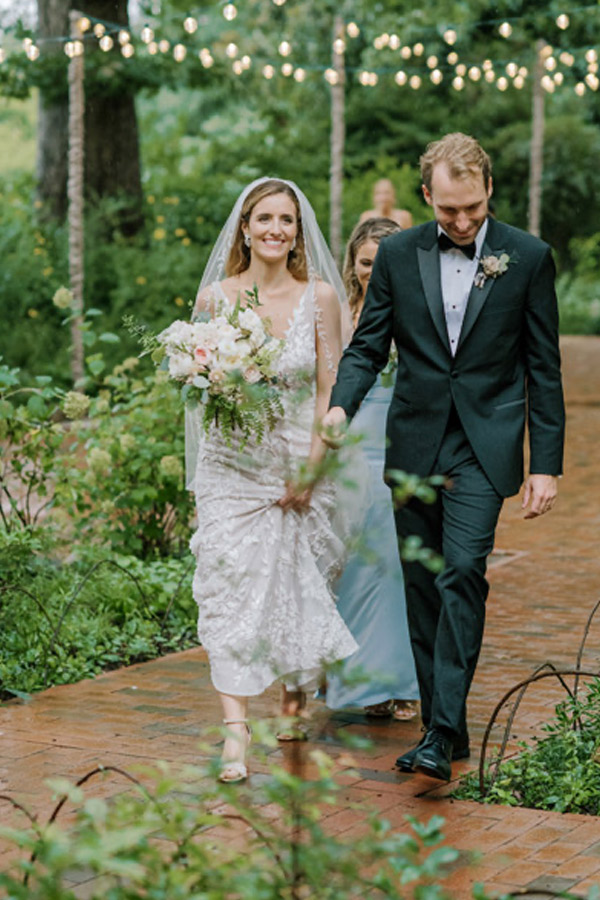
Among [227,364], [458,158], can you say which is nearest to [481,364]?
[458,158]

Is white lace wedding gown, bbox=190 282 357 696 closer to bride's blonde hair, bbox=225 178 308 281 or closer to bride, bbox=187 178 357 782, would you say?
bride, bbox=187 178 357 782

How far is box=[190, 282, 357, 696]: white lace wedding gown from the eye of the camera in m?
5.38

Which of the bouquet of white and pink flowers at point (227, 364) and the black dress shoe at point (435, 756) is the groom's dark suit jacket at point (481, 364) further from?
the black dress shoe at point (435, 756)

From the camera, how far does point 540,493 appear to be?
16.9 ft

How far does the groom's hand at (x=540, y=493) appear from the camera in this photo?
203 inches

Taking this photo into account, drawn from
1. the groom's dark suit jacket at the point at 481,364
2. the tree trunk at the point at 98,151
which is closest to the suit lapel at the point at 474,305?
the groom's dark suit jacket at the point at 481,364

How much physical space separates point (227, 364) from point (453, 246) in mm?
862

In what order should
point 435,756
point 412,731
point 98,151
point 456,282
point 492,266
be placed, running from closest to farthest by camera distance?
point 435,756 < point 492,266 < point 456,282 < point 412,731 < point 98,151

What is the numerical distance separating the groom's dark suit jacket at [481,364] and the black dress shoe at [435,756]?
0.84m

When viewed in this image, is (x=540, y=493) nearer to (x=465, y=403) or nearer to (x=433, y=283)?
(x=465, y=403)

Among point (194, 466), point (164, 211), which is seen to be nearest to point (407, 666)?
point (194, 466)

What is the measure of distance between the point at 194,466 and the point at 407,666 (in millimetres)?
1165

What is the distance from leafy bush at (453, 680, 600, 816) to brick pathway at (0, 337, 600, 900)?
9cm

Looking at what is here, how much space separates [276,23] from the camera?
3062cm
